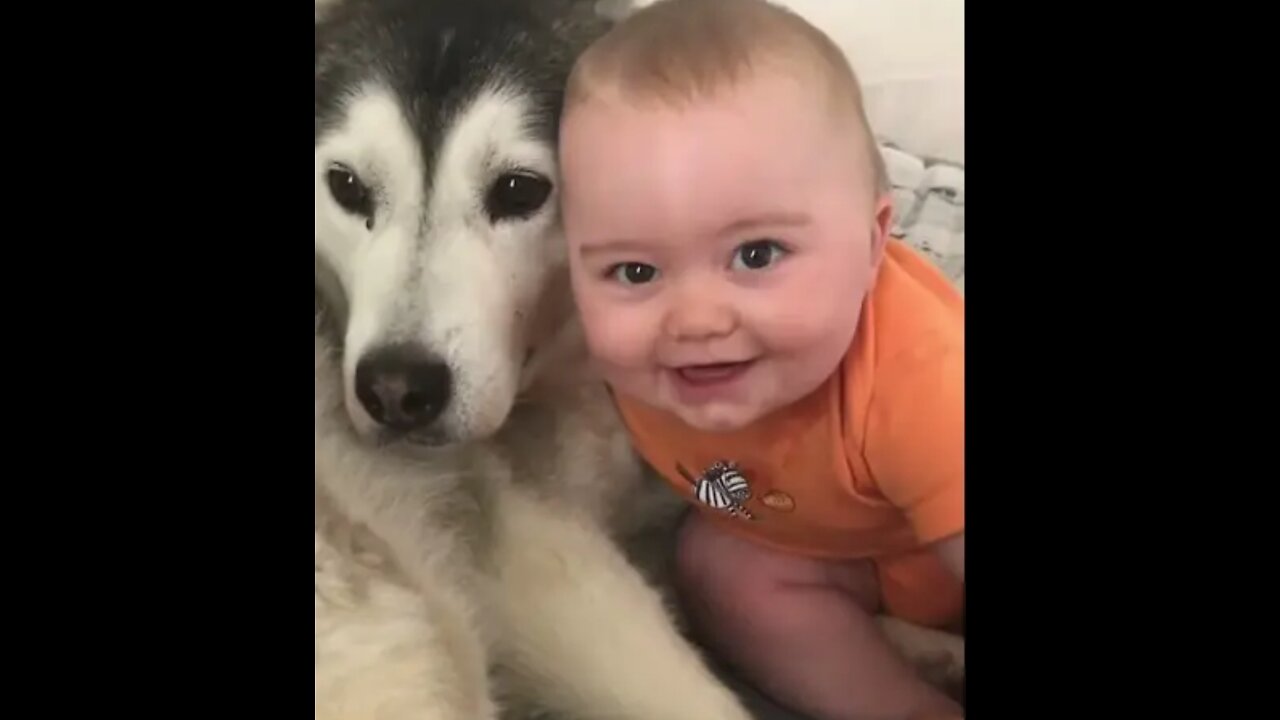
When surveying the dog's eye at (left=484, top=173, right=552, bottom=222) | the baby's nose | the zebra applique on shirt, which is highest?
the dog's eye at (left=484, top=173, right=552, bottom=222)

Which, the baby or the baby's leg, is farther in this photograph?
the baby's leg

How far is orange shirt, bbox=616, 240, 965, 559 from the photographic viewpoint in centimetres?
76

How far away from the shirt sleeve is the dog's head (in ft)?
0.59

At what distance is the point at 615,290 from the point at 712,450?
112mm

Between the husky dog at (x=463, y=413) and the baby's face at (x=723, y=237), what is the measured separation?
34mm

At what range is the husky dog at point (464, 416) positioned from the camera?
0.75 metres

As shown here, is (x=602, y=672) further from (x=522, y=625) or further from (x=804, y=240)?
(x=804, y=240)

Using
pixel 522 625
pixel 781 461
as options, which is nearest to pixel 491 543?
pixel 522 625

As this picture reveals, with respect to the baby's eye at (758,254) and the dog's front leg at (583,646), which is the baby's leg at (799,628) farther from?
the baby's eye at (758,254)

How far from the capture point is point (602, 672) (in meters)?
0.80

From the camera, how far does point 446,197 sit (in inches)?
29.6

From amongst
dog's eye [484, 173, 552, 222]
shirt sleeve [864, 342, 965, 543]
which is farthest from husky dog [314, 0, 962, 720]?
shirt sleeve [864, 342, 965, 543]

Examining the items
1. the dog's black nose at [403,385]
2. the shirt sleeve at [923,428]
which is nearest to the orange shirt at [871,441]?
the shirt sleeve at [923,428]

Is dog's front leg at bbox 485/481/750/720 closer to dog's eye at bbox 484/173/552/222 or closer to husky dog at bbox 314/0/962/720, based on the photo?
husky dog at bbox 314/0/962/720
